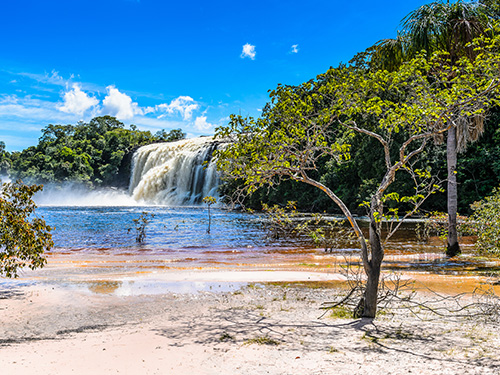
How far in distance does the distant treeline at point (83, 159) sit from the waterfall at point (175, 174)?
49.2ft

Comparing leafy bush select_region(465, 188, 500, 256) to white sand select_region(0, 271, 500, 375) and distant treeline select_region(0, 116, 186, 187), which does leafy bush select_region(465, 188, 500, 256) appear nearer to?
white sand select_region(0, 271, 500, 375)

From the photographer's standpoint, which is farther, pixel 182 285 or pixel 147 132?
pixel 147 132

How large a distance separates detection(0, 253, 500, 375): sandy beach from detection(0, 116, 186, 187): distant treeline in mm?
63143

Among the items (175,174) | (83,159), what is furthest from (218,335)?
(83,159)

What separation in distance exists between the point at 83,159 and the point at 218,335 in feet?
254

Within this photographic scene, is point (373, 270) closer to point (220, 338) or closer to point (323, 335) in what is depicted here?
point (323, 335)

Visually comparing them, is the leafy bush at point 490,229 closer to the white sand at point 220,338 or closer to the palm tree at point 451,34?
the palm tree at point 451,34

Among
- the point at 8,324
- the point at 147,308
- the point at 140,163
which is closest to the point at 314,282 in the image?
the point at 147,308

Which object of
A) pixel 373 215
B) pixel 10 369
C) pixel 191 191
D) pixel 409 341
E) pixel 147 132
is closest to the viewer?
pixel 10 369

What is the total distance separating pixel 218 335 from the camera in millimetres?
6031

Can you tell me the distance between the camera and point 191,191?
162 feet

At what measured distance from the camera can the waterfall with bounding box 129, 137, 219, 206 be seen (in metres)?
48.3

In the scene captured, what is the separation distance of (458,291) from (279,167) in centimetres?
514

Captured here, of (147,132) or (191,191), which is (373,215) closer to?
(191,191)
